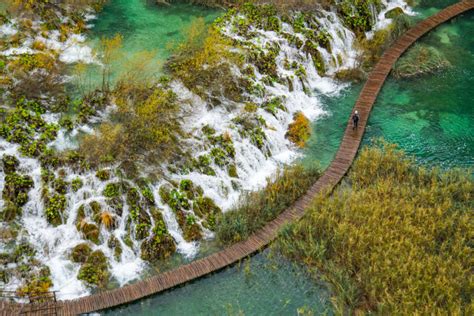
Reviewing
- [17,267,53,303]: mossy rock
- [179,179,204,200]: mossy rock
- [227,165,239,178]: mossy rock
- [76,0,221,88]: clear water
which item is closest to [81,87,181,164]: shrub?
[179,179,204,200]: mossy rock

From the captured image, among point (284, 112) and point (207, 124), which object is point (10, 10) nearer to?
point (207, 124)

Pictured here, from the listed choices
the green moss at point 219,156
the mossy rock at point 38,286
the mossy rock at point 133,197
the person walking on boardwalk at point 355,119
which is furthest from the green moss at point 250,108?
the mossy rock at point 38,286

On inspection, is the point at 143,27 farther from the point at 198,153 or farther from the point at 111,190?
the point at 111,190

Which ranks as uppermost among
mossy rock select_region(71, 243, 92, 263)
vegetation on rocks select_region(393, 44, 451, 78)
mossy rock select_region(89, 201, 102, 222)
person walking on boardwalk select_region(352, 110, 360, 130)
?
vegetation on rocks select_region(393, 44, 451, 78)

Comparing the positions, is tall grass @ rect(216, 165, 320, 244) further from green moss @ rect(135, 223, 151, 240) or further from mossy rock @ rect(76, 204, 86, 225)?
mossy rock @ rect(76, 204, 86, 225)

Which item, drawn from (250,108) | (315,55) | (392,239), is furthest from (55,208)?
(315,55)

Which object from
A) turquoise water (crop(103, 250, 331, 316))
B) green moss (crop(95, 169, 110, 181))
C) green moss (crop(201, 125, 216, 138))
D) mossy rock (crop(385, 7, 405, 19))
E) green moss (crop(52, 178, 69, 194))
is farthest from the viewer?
mossy rock (crop(385, 7, 405, 19))
